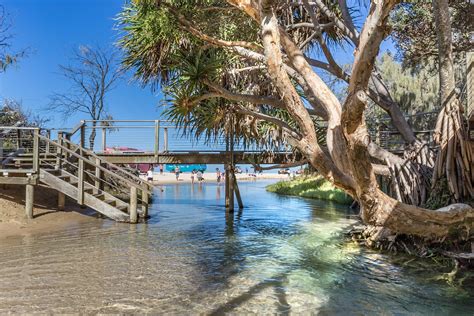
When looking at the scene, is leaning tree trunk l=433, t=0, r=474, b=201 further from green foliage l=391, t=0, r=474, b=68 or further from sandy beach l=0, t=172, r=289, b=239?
sandy beach l=0, t=172, r=289, b=239

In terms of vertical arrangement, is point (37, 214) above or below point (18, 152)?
below

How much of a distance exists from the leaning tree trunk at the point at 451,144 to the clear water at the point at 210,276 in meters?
1.58

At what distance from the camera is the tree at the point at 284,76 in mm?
3062

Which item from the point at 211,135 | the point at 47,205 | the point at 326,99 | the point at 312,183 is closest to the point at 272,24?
the point at 326,99

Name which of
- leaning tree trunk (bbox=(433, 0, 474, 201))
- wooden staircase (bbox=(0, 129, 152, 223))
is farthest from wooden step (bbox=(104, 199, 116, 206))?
leaning tree trunk (bbox=(433, 0, 474, 201))

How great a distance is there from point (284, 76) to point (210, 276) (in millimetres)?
3732

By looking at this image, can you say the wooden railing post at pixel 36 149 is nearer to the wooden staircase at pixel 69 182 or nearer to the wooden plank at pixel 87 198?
the wooden staircase at pixel 69 182

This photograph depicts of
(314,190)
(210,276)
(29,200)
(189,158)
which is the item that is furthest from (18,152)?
(314,190)

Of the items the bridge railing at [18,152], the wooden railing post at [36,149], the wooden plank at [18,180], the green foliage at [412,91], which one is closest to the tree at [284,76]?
the wooden railing post at [36,149]

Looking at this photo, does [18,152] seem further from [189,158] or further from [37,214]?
[189,158]

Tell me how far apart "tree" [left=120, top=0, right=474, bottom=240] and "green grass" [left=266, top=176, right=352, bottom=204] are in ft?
25.3

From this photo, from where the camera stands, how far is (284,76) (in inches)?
140

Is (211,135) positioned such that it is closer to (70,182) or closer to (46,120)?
(70,182)

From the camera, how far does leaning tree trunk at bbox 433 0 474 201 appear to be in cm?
644
